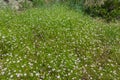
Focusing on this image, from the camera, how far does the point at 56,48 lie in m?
8.55

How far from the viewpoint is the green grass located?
24.1ft

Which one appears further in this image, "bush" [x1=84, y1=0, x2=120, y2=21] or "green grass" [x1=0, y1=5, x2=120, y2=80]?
"bush" [x1=84, y1=0, x2=120, y2=21]

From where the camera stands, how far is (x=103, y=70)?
778 cm

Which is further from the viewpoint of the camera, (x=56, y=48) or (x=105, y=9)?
(x=105, y=9)

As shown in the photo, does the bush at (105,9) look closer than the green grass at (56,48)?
No

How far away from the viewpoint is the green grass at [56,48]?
7.33 meters

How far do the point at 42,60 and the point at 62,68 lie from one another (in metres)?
0.83

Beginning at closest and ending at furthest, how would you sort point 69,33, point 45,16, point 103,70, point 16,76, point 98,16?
1. point 16,76
2. point 103,70
3. point 69,33
4. point 45,16
5. point 98,16

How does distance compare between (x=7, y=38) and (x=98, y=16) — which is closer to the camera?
(x=7, y=38)

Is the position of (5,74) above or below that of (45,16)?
below

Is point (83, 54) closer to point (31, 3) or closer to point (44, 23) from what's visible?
point (44, 23)

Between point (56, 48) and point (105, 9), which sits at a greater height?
point (105, 9)

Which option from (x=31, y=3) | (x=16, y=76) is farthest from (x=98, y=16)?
(x=16, y=76)

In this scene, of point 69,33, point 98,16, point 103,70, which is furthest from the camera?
point 98,16
